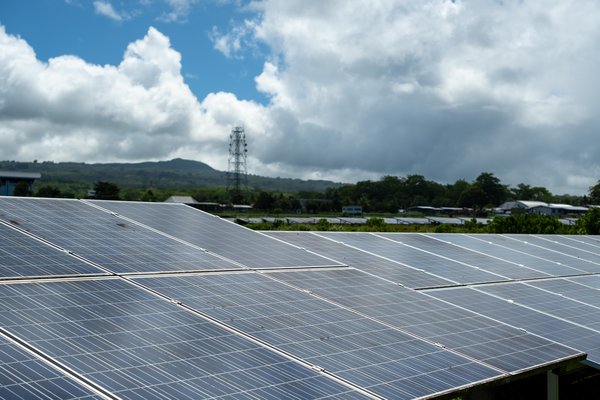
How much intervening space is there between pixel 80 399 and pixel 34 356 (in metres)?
1.37

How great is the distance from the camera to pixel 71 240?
51.7 ft

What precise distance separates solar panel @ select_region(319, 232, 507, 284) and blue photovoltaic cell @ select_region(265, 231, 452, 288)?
755 mm

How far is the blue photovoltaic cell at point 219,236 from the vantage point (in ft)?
59.1

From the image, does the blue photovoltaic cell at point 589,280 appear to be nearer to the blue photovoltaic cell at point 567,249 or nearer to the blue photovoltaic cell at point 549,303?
the blue photovoltaic cell at point 567,249

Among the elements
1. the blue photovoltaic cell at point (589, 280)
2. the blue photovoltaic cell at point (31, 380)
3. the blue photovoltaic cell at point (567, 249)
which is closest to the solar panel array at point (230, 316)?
the blue photovoltaic cell at point (31, 380)

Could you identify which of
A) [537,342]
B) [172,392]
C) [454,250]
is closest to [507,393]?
[537,342]

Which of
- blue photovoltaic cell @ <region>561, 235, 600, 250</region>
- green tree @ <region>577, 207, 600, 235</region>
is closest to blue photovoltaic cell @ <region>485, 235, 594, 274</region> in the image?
blue photovoltaic cell @ <region>561, 235, 600, 250</region>

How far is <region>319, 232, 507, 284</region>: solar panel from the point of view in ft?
72.0

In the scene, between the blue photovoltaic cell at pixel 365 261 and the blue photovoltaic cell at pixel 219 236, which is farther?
the blue photovoltaic cell at pixel 365 261

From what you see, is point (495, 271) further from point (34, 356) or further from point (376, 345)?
point (34, 356)

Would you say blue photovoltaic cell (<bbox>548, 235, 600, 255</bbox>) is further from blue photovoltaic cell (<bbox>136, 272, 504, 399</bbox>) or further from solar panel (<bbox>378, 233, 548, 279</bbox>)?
blue photovoltaic cell (<bbox>136, 272, 504, 399</bbox>)

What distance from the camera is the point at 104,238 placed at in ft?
54.5

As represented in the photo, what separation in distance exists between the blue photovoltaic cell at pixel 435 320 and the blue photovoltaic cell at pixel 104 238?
245 cm

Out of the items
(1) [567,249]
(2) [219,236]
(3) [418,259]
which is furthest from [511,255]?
(2) [219,236]
